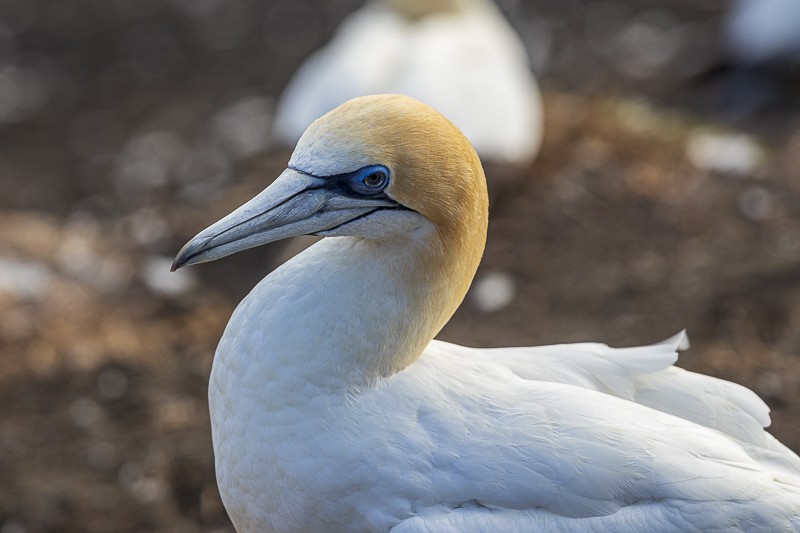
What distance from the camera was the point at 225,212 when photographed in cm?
662

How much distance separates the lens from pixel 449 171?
8.71 ft

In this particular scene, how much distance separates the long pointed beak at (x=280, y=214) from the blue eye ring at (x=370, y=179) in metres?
0.03

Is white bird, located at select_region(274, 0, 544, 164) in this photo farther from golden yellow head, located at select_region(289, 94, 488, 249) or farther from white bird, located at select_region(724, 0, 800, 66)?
golden yellow head, located at select_region(289, 94, 488, 249)

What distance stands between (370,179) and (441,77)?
3.75 metres

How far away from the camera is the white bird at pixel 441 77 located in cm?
617

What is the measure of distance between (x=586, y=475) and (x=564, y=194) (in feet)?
12.5

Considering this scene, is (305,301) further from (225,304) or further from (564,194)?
(564,194)

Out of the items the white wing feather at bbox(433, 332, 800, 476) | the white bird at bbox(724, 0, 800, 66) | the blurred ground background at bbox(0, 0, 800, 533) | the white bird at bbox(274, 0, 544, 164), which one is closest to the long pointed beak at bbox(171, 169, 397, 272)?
the white wing feather at bbox(433, 332, 800, 476)

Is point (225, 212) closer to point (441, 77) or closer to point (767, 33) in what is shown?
point (441, 77)

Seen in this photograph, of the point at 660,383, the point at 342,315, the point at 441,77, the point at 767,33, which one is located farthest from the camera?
the point at 767,33

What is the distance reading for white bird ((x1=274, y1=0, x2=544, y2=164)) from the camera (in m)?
6.17

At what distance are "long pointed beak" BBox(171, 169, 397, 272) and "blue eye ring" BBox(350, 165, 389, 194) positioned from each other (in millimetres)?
25

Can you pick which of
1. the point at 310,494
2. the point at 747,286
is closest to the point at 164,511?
the point at 310,494

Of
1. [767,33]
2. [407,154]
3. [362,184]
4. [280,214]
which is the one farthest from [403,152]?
[767,33]
